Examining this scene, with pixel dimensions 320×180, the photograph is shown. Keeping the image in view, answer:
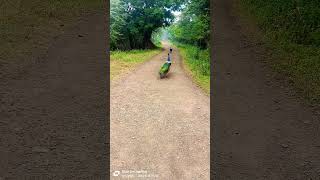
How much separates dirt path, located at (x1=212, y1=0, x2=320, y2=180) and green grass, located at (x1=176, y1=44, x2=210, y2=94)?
44.7 inches

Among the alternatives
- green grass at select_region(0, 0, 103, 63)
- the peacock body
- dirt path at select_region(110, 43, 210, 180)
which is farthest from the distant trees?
dirt path at select_region(110, 43, 210, 180)

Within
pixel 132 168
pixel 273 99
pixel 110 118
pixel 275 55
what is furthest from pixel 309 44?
pixel 132 168

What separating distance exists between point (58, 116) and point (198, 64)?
723 cm

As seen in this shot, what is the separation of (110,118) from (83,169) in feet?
8.01

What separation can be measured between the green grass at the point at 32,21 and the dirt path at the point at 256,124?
5.12 meters

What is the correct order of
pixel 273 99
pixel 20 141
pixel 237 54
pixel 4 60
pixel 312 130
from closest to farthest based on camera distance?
pixel 20 141, pixel 312 130, pixel 273 99, pixel 4 60, pixel 237 54

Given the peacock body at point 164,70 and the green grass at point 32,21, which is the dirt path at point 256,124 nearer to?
the peacock body at point 164,70

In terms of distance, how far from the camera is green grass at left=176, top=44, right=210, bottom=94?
1227 centimetres

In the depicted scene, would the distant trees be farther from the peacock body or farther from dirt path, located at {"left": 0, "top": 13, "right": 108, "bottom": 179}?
dirt path, located at {"left": 0, "top": 13, "right": 108, "bottom": 179}

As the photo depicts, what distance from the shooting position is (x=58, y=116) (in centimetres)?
832

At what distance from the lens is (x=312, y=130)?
816 cm

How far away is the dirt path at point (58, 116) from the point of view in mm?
6879

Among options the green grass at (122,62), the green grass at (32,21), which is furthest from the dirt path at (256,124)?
the green grass at (32,21)

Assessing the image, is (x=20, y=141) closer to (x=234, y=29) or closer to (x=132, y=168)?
(x=132, y=168)
